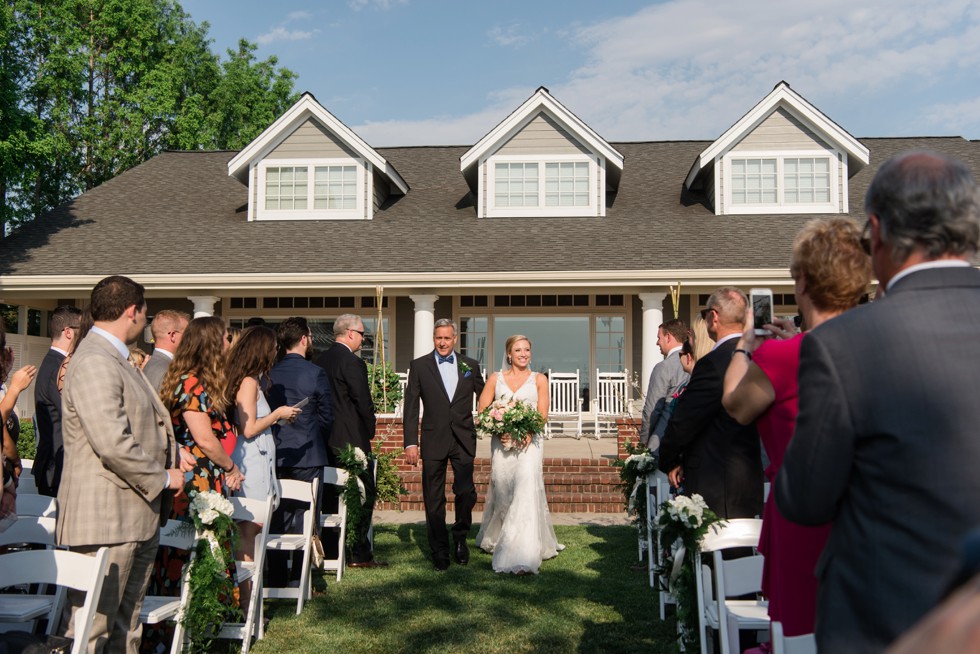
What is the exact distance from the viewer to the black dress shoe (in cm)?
878

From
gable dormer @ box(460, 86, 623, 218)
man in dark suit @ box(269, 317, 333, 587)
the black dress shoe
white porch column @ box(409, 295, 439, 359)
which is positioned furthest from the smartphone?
gable dormer @ box(460, 86, 623, 218)

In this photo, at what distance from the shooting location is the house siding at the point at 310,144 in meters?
19.4

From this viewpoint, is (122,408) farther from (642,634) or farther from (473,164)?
(473,164)

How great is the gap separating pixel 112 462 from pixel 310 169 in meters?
16.2

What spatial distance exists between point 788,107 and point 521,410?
1292 cm

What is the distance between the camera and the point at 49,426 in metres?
6.80

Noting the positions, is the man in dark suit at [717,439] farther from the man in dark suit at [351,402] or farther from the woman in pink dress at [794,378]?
the man in dark suit at [351,402]

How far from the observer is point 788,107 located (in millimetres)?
18609

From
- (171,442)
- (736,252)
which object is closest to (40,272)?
(736,252)

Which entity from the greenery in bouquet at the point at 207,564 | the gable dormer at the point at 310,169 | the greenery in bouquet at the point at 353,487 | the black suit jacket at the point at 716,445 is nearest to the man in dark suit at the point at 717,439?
the black suit jacket at the point at 716,445

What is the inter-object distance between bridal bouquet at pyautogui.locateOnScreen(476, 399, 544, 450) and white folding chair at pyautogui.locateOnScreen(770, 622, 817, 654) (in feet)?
18.1

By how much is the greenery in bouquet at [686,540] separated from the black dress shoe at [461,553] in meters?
3.50

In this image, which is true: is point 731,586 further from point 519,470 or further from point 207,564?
point 519,470

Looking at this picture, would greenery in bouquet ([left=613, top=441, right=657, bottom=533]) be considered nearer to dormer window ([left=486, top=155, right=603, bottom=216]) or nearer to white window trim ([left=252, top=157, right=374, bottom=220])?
dormer window ([left=486, top=155, right=603, bottom=216])
